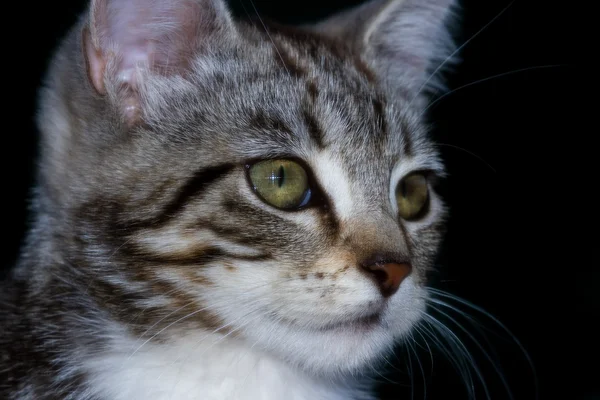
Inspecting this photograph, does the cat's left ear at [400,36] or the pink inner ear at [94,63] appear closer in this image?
the pink inner ear at [94,63]

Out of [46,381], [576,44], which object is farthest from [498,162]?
[46,381]

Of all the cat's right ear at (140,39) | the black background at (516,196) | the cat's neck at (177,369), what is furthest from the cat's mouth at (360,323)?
the black background at (516,196)

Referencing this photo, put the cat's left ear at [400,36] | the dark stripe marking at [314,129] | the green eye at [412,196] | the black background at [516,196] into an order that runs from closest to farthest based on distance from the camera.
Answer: the dark stripe marking at [314,129], the green eye at [412,196], the cat's left ear at [400,36], the black background at [516,196]

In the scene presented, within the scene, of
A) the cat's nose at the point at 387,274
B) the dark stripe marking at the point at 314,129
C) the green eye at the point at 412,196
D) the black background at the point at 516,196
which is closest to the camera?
the cat's nose at the point at 387,274

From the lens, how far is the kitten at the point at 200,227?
1.02 meters

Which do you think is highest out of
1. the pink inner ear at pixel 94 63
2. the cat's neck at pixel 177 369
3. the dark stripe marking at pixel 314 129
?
the pink inner ear at pixel 94 63

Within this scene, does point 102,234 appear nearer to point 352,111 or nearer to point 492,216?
point 352,111

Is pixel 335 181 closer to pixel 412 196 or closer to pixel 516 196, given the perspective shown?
pixel 412 196

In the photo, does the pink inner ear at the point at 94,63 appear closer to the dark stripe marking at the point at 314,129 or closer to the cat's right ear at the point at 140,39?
the cat's right ear at the point at 140,39

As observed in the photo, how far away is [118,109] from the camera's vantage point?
109 centimetres

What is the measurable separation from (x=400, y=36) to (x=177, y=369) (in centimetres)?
84

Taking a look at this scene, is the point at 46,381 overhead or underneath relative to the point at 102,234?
underneath

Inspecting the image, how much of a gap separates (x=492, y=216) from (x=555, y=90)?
1.26 ft

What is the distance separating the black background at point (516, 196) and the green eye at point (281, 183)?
2.75 ft
